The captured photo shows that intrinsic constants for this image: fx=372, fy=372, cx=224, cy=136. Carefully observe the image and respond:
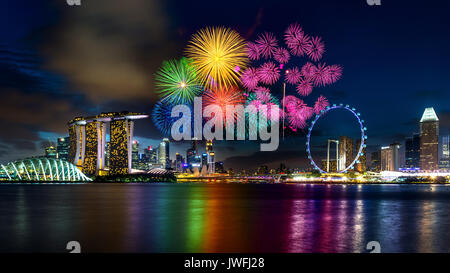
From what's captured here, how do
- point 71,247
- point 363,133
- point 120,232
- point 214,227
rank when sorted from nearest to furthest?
1. point 71,247
2. point 120,232
3. point 214,227
4. point 363,133

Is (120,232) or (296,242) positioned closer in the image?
(296,242)

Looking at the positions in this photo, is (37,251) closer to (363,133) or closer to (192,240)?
(192,240)

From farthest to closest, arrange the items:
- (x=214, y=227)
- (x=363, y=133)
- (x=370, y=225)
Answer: (x=363, y=133) < (x=370, y=225) < (x=214, y=227)

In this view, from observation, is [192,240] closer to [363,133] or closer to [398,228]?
[398,228]

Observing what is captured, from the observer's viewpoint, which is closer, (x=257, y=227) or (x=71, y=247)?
(x=71, y=247)

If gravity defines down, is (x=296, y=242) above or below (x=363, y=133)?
below
